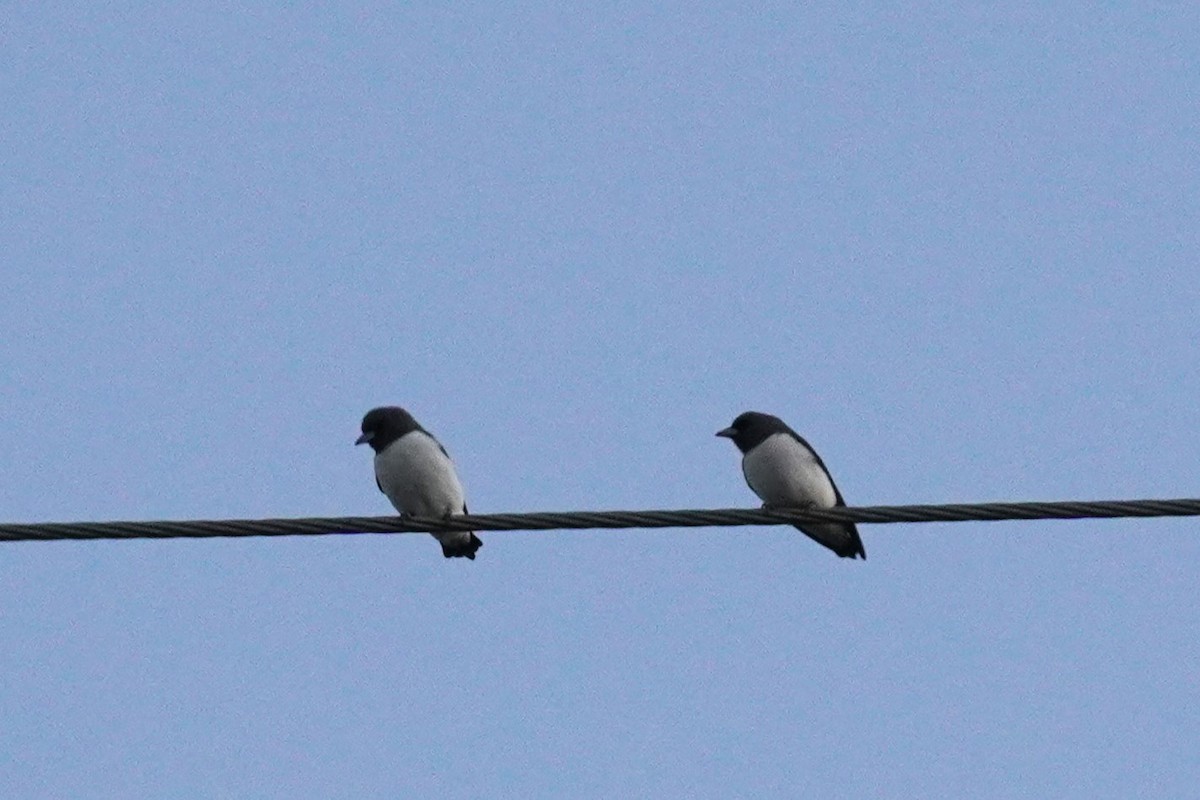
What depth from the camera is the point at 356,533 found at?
772 centimetres

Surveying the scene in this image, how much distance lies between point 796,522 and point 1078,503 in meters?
1.20

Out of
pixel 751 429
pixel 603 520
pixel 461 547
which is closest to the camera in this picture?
pixel 603 520

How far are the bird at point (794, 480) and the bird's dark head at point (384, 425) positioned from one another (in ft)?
5.13

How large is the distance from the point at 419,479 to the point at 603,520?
119 inches

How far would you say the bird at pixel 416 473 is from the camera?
34.0 feet

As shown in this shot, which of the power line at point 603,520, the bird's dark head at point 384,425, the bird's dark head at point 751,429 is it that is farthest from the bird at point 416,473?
the power line at point 603,520

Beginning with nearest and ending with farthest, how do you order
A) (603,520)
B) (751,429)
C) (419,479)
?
(603,520) < (419,479) < (751,429)

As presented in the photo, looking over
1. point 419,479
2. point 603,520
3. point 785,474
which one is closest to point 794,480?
point 785,474

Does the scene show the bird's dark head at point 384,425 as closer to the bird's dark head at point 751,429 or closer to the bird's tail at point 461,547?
the bird's tail at point 461,547

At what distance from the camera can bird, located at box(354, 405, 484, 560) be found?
10.4 m

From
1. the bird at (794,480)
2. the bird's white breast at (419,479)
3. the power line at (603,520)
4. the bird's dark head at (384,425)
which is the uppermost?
the bird's dark head at (384,425)

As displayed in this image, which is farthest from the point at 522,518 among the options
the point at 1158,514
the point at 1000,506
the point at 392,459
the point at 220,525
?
the point at 392,459

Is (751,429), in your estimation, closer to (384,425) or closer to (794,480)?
(794,480)

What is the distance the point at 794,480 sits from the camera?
34.1ft
